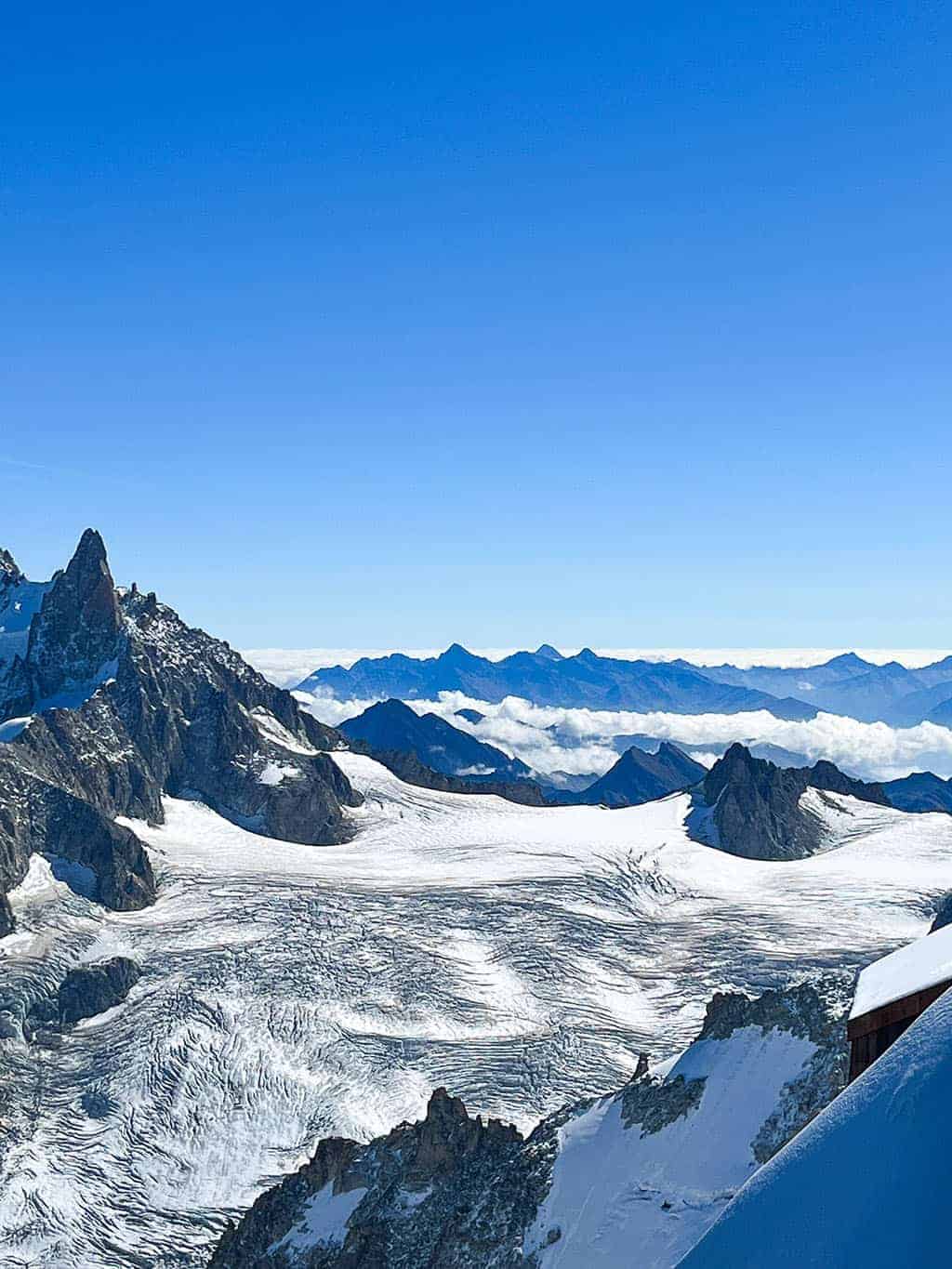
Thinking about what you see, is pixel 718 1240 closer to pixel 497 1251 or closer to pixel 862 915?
pixel 497 1251

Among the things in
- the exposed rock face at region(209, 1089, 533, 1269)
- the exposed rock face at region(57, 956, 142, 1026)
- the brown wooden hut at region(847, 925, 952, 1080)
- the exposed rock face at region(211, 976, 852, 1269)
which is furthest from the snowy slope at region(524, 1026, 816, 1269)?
the exposed rock face at region(57, 956, 142, 1026)

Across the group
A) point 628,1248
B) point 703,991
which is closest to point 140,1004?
point 703,991

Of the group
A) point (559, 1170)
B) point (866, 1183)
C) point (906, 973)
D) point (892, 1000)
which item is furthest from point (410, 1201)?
point (866, 1183)

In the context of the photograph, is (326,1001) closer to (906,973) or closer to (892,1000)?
(906,973)

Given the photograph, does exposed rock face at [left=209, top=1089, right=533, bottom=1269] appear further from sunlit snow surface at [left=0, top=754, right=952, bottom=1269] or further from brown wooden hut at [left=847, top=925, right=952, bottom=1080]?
brown wooden hut at [left=847, top=925, right=952, bottom=1080]

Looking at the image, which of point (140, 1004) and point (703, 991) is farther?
point (703, 991)

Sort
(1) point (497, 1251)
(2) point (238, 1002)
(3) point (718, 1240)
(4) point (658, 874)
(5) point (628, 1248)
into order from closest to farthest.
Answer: (3) point (718, 1240) → (5) point (628, 1248) → (1) point (497, 1251) → (2) point (238, 1002) → (4) point (658, 874)

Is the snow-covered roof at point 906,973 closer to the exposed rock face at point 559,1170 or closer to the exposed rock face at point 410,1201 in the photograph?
the exposed rock face at point 559,1170
